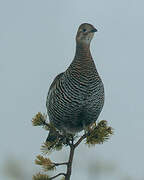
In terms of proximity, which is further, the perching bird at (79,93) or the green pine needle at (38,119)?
the perching bird at (79,93)

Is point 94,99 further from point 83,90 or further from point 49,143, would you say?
point 49,143

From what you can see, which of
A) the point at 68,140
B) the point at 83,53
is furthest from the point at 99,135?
the point at 83,53

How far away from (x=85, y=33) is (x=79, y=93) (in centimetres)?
59

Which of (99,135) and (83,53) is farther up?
(83,53)

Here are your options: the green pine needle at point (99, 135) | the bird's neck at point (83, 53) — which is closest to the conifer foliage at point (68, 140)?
the green pine needle at point (99, 135)

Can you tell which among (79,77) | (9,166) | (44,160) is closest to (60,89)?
(79,77)

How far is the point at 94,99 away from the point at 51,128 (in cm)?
45

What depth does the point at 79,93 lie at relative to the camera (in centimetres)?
335

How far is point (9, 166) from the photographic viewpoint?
452cm

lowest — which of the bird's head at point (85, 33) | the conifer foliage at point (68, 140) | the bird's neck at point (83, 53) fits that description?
the conifer foliage at point (68, 140)

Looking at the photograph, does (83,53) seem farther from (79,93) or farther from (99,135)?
(99,135)

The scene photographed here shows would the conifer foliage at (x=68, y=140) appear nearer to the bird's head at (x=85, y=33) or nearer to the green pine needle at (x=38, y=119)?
the green pine needle at (x=38, y=119)

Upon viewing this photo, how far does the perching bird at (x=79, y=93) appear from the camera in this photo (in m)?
3.35

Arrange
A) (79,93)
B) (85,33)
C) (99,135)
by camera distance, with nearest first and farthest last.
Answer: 1. (99,135)
2. (79,93)
3. (85,33)
